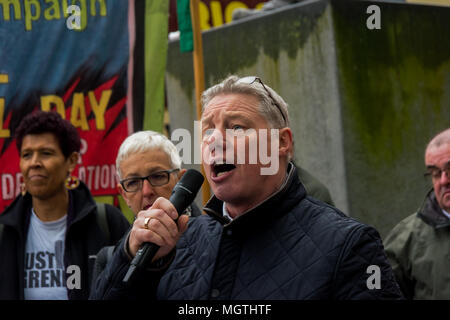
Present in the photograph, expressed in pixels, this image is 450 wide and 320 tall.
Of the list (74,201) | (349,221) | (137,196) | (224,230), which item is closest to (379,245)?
(349,221)

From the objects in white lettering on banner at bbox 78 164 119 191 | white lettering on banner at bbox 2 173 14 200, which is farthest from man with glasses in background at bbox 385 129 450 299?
white lettering on banner at bbox 2 173 14 200

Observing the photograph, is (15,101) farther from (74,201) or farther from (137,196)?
(137,196)

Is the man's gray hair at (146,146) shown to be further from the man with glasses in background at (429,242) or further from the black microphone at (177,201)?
the man with glasses in background at (429,242)

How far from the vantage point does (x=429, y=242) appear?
4.12 metres

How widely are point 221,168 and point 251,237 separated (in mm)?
262

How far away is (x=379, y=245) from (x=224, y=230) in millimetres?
534

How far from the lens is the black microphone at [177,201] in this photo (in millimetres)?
2109

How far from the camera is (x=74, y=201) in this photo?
4559mm

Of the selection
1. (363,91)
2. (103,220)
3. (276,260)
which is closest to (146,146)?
(103,220)

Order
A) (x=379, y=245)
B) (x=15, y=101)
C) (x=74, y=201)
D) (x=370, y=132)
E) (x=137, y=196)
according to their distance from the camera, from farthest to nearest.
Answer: (x=370, y=132)
(x=15, y=101)
(x=74, y=201)
(x=137, y=196)
(x=379, y=245)

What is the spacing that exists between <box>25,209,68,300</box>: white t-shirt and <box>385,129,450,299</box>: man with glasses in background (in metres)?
2.02

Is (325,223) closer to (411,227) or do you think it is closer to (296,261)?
(296,261)

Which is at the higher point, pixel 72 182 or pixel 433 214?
pixel 72 182

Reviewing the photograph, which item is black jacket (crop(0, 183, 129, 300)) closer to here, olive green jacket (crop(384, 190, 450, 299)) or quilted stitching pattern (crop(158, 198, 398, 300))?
olive green jacket (crop(384, 190, 450, 299))
